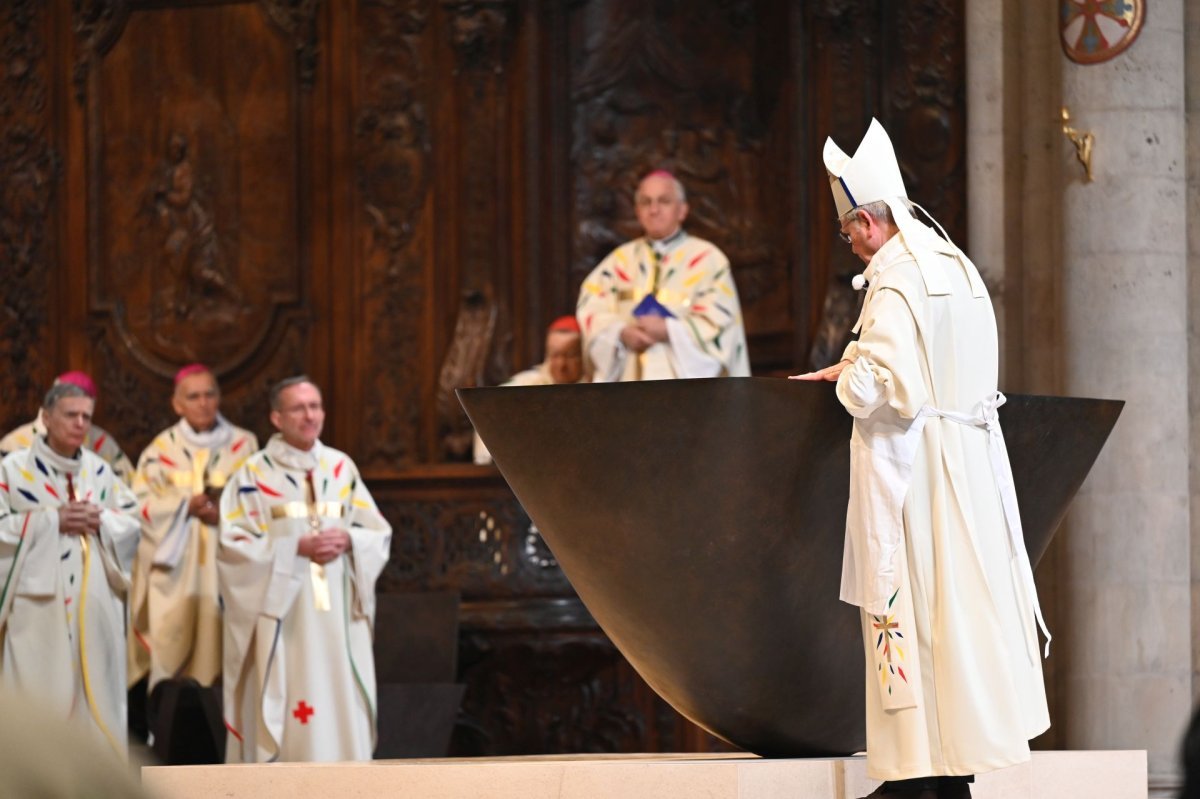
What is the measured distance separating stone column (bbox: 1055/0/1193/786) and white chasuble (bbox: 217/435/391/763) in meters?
2.93

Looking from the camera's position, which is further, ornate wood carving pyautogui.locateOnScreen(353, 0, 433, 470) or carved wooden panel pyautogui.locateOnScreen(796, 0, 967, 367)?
ornate wood carving pyautogui.locateOnScreen(353, 0, 433, 470)

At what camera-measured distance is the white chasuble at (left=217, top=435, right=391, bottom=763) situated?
7734 mm

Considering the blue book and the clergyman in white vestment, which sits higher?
the blue book

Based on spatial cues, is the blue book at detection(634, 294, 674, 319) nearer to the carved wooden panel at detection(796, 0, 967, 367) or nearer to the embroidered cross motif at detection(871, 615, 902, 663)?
the carved wooden panel at detection(796, 0, 967, 367)

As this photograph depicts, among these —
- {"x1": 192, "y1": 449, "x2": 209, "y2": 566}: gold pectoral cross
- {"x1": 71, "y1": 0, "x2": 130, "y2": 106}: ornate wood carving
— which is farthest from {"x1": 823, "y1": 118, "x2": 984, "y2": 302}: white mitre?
{"x1": 71, "y1": 0, "x2": 130, "y2": 106}: ornate wood carving

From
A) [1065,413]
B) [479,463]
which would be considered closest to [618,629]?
[1065,413]

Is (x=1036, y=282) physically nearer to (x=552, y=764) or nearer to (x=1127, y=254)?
(x=1127, y=254)

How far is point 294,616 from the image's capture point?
25.7 ft

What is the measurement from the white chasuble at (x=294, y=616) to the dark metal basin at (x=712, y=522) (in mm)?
2993

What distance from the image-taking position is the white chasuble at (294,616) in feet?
25.4

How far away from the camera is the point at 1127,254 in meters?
7.45

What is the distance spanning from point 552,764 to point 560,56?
5346 mm

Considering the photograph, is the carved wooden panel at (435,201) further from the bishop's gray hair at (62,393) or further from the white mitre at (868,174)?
the white mitre at (868,174)

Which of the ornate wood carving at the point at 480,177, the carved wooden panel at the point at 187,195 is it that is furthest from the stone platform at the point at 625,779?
the carved wooden panel at the point at 187,195
